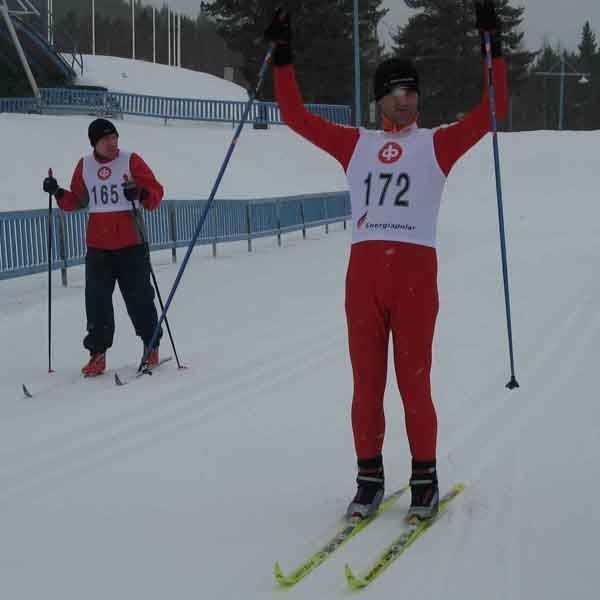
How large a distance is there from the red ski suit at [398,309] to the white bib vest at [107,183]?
147 inches

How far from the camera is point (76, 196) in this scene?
27.2 ft

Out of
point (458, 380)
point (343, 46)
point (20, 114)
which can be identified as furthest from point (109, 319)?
point (343, 46)

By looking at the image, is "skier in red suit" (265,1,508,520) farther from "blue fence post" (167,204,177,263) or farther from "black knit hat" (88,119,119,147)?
"blue fence post" (167,204,177,263)

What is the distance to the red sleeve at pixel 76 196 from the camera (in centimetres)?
824

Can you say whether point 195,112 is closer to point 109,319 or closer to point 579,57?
point 109,319

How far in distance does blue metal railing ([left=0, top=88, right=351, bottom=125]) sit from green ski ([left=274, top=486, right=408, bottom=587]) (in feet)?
90.1

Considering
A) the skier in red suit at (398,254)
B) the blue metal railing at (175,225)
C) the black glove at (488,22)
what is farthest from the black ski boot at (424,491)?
the blue metal railing at (175,225)

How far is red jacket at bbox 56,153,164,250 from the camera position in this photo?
26.7 ft

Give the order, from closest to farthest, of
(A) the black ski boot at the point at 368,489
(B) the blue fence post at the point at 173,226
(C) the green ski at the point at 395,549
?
(C) the green ski at the point at 395,549, (A) the black ski boot at the point at 368,489, (B) the blue fence post at the point at 173,226

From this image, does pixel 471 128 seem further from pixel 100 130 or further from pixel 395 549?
pixel 100 130

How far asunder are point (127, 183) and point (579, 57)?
4143 inches

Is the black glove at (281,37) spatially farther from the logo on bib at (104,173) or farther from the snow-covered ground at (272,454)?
the logo on bib at (104,173)

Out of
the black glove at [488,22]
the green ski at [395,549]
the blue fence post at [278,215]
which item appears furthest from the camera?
the blue fence post at [278,215]

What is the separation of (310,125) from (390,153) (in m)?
0.44
